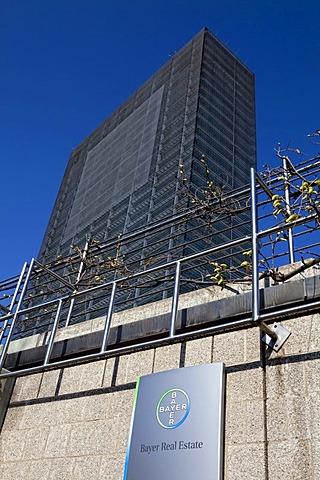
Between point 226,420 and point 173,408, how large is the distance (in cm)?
35

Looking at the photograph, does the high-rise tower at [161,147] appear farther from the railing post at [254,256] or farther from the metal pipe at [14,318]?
the railing post at [254,256]

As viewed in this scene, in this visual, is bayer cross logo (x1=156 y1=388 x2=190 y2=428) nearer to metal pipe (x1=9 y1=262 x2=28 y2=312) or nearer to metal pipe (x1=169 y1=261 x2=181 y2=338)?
metal pipe (x1=169 y1=261 x2=181 y2=338)

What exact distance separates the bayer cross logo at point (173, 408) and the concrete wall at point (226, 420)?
0.25 meters

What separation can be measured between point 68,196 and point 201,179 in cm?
1642

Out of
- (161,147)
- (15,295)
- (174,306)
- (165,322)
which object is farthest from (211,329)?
(161,147)

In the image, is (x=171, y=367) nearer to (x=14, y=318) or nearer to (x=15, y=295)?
(x=14, y=318)

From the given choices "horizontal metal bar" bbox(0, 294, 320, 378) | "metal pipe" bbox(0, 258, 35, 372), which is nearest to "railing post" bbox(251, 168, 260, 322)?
"horizontal metal bar" bbox(0, 294, 320, 378)

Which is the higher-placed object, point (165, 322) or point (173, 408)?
point (165, 322)

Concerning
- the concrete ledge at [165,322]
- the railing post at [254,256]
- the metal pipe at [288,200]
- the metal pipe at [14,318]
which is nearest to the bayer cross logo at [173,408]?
the concrete ledge at [165,322]

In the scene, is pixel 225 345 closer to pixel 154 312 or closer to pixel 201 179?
pixel 154 312

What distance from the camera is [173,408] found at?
2.88 m

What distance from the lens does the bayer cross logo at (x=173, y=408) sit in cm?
280

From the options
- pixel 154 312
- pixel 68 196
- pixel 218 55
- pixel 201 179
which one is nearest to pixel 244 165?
pixel 201 179

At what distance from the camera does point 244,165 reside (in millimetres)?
24328
